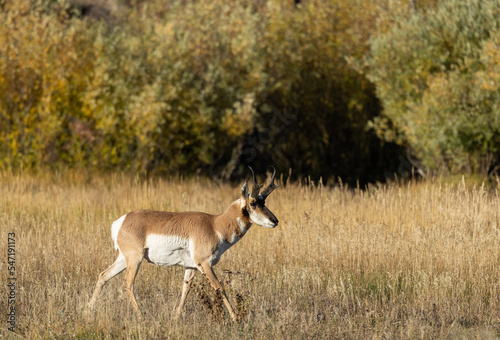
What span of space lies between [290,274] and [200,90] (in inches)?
610

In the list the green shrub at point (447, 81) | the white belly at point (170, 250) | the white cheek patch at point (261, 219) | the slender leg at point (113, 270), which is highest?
the green shrub at point (447, 81)

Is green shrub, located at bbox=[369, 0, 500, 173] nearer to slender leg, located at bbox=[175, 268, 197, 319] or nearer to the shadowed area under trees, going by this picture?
the shadowed area under trees

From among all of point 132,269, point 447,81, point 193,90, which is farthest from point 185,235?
point 193,90

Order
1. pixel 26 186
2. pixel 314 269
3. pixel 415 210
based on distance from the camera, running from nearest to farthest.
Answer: pixel 314 269 → pixel 415 210 → pixel 26 186

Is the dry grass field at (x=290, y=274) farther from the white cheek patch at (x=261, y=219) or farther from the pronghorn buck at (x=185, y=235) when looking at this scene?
the white cheek patch at (x=261, y=219)

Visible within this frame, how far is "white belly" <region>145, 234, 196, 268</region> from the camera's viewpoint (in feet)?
25.9

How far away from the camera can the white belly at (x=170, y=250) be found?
25.9ft

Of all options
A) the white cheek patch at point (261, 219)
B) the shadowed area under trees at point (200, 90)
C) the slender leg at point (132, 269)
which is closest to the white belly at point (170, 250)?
the slender leg at point (132, 269)

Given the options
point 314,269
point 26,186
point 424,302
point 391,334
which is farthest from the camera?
point 26,186

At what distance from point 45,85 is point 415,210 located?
1276cm

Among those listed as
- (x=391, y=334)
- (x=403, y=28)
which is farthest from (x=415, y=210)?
(x=403, y=28)

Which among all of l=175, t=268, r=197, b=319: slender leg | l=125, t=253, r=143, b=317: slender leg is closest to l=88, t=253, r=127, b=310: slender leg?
l=125, t=253, r=143, b=317: slender leg

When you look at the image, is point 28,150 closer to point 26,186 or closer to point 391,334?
point 26,186

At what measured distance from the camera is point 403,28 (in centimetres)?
2302
